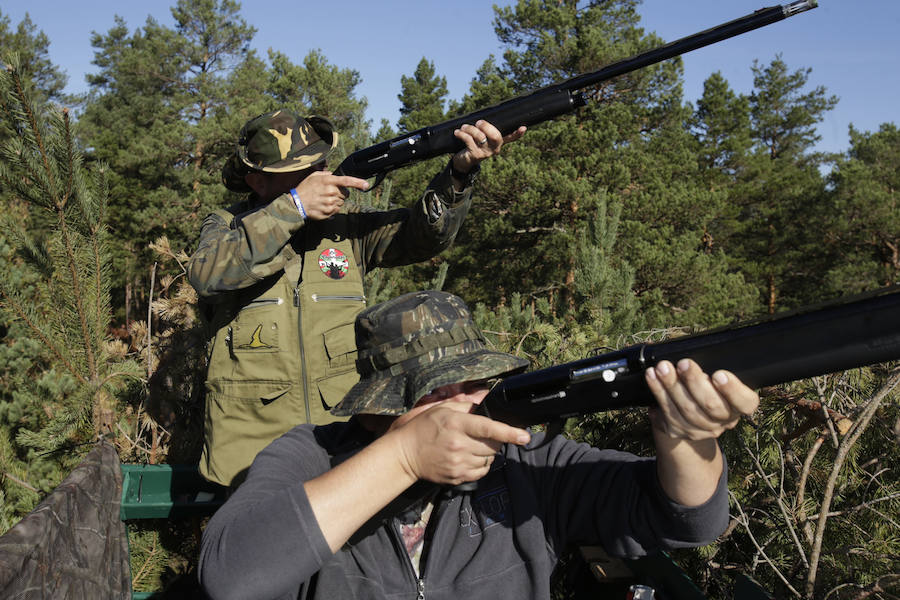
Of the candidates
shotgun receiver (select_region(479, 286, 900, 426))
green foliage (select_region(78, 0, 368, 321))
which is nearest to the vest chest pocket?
shotgun receiver (select_region(479, 286, 900, 426))

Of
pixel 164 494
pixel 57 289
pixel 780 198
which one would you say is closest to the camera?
pixel 57 289

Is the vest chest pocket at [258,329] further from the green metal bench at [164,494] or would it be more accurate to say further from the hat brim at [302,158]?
the green metal bench at [164,494]

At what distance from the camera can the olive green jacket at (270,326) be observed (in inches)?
113

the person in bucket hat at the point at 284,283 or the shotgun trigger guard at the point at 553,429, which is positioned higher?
the person in bucket hat at the point at 284,283

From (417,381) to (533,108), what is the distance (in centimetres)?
189

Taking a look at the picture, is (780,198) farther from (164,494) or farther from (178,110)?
(164,494)

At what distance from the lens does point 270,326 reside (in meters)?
2.98

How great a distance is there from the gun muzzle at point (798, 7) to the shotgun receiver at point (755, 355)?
5.97ft

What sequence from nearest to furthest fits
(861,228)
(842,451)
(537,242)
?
(842,451) < (537,242) < (861,228)

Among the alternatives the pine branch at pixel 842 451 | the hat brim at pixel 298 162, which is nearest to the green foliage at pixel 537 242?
the pine branch at pixel 842 451

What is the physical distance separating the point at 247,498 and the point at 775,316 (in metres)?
1.39

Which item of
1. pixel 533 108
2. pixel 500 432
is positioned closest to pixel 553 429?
pixel 500 432

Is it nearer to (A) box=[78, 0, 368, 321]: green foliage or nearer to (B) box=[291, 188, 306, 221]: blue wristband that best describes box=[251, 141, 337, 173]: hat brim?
(B) box=[291, 188, 306, 221]: blue wristband

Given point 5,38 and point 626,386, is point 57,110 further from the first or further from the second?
point 5,38
